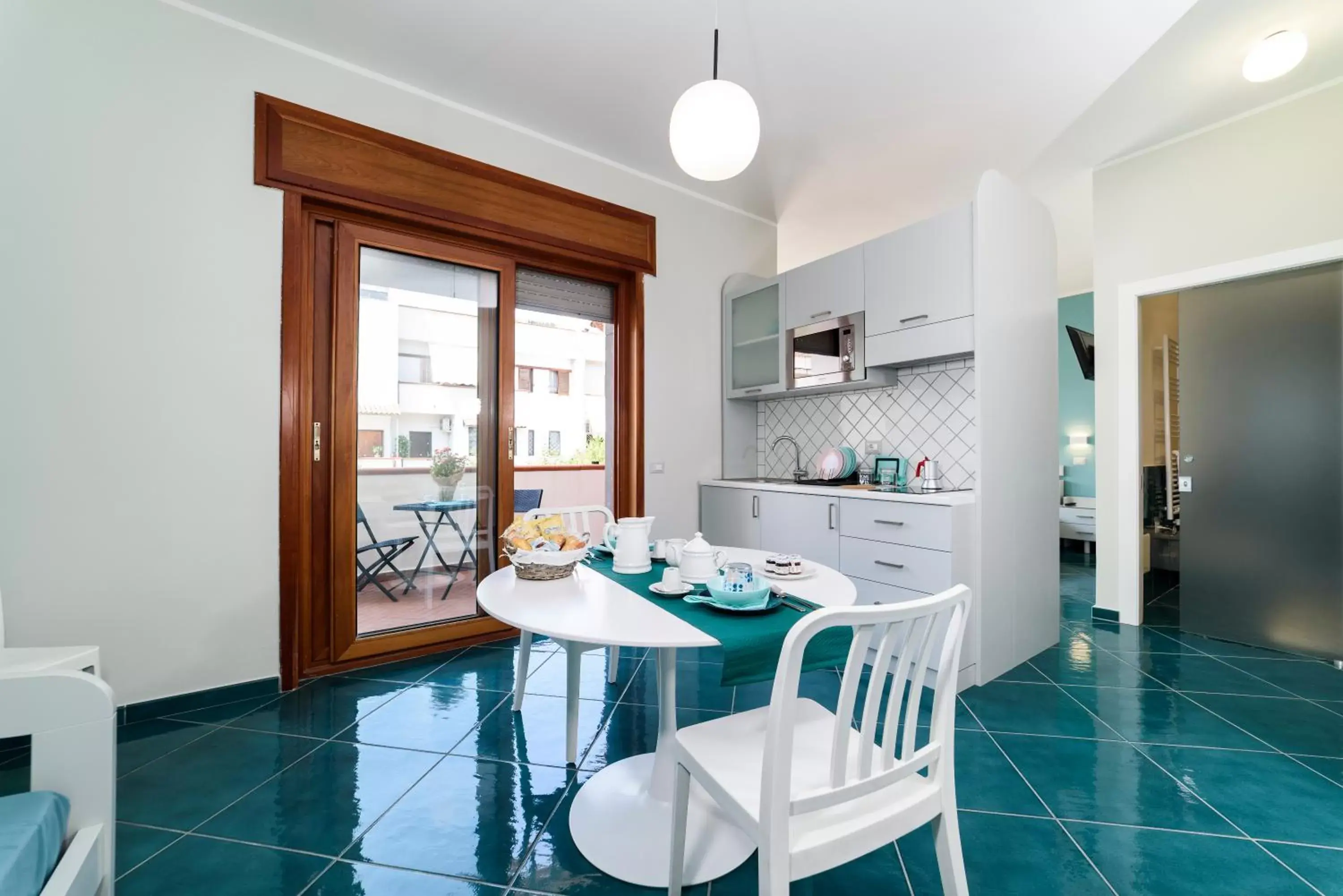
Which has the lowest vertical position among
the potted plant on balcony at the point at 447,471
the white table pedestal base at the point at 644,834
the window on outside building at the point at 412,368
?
the white table pedestal base at the point at 644,834

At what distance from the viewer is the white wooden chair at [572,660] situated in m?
1.91

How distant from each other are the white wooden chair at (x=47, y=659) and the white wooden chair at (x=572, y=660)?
130 centimetres

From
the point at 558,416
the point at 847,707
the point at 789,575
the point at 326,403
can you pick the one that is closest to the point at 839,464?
the point at 789,575

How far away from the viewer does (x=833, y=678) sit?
2729 millimetres

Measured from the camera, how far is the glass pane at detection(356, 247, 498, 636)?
2.84m

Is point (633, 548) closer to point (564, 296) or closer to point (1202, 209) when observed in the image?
point (564, 296)

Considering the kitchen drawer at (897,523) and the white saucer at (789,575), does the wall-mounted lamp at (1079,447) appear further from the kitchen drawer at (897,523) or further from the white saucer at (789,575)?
the white saucer at (789,575)

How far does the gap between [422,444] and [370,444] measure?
0.80ft

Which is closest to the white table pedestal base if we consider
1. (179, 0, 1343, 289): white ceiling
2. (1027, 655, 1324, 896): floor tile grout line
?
(1027, 655, 1324, 896): floor tile grout line

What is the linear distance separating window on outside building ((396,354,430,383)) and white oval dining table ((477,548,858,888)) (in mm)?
1560

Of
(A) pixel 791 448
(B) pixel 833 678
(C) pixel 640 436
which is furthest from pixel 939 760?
(A) pixel 791 448

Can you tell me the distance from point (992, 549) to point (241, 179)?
145 inches

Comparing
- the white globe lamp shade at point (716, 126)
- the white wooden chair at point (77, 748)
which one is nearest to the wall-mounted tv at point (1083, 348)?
the white globe lamp shade at point (716, 126)

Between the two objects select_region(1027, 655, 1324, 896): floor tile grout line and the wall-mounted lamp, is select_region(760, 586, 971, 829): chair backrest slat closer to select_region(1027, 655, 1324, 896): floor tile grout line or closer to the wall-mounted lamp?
select_region(1027, 655, 1324, 896): floor tile grout line
